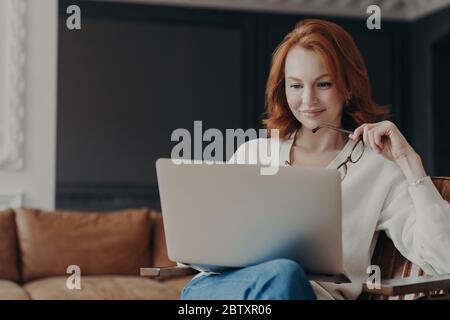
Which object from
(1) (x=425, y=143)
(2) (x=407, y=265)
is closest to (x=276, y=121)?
(2) (x=407, y=265)

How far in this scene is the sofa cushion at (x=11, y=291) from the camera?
9.58 ft

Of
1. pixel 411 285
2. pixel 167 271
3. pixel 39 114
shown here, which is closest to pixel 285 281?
pixel 411 285

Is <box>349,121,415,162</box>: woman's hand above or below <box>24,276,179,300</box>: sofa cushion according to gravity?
above

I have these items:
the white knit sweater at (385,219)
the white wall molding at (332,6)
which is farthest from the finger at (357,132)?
the white wall molding at (332,6)

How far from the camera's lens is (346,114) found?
77.6 inches

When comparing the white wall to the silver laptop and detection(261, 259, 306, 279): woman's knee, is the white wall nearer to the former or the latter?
the silver laptop

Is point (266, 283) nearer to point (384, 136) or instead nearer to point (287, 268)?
point (287, 268)

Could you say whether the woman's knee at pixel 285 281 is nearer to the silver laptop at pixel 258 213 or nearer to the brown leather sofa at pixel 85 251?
the silver laptop at pixel 258 213

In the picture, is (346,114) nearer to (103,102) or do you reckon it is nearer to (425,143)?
(103,102)

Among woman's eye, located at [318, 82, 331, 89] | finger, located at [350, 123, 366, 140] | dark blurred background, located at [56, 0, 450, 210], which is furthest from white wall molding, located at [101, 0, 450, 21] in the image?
finger, located at [350, 123, 366, 140]

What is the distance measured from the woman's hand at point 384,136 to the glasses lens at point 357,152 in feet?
0.35

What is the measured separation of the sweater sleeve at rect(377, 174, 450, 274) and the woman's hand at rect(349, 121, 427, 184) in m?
0.03

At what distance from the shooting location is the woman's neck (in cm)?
194
